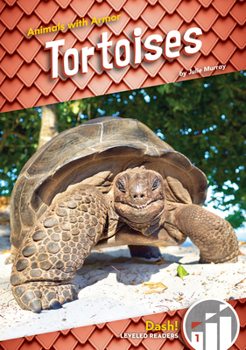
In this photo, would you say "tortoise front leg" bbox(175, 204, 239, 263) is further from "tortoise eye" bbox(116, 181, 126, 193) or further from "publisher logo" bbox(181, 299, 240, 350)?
"publisher logo" bbox(181, 299, 240, 350)

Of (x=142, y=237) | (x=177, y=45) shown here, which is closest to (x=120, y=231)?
(x=142, y=237)

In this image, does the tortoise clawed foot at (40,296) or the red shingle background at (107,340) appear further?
the tortoise clawed foot at (40,296)

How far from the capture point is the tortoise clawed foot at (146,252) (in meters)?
4.16

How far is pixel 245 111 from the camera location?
7094 millimetres

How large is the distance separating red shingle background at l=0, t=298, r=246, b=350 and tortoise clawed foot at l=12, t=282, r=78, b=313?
37 cm

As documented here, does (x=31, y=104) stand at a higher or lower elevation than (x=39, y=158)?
higher

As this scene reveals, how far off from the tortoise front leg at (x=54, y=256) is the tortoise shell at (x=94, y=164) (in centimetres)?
45

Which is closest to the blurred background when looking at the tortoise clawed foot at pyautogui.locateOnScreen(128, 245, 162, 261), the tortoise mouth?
the tortoise clawed foot at pyautogui.locateOnScreen(128, 245, 162, 261)

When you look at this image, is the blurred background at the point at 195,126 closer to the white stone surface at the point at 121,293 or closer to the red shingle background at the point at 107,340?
the white stone surface at the point at 121,293

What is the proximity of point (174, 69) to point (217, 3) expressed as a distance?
0.71m

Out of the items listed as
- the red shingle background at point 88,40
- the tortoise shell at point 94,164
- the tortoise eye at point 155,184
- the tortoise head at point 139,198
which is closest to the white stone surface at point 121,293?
the tortoise head at point 139,198

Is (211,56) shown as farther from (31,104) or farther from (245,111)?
(245,111)

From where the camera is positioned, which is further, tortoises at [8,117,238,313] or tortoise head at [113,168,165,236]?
tortoise head at [113,168,165,236]

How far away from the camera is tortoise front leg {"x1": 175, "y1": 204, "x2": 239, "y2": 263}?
316 cm
